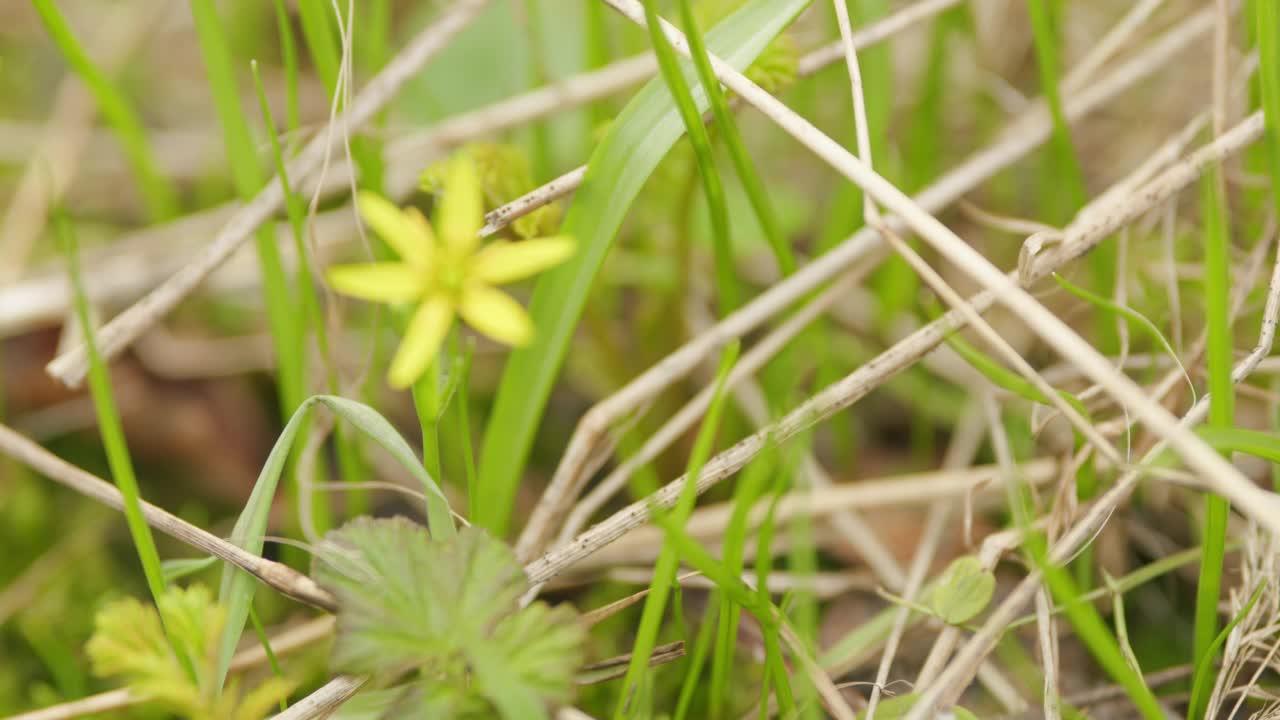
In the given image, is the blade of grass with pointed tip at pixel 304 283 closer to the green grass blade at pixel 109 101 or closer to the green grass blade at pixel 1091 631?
the green grass blade at pixel 109 101

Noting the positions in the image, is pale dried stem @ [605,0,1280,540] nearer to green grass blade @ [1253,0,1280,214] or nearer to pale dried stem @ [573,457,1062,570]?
green grass blade @ [1253,0,1280,214]

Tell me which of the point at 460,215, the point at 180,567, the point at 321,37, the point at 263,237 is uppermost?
the point at 321,37

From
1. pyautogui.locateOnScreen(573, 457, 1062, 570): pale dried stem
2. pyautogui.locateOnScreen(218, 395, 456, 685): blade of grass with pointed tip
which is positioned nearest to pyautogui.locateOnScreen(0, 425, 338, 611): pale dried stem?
pyautogui.locateOnScreen(218, 395, 456, 685): blade of grass with pointed tip

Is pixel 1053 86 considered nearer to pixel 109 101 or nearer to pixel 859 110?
pixel 859 110

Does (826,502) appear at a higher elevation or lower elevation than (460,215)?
lower

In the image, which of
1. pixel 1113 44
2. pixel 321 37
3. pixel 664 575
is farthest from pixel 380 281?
pixel 1113 44

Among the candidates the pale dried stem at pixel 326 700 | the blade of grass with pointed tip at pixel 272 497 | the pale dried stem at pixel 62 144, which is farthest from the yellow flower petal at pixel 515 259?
the pale dried stem at pixel 62 144
